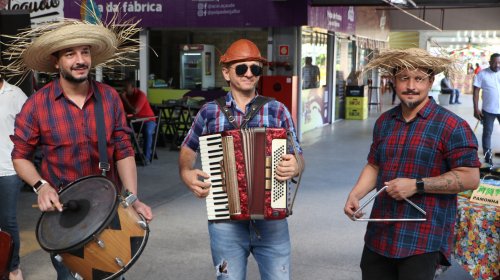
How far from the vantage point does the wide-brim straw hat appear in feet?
9.50

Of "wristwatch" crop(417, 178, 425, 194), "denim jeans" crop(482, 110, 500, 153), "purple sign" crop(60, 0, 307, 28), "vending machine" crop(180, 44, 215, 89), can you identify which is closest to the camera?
"wristwatch" crop(417, 178, 425, 194)

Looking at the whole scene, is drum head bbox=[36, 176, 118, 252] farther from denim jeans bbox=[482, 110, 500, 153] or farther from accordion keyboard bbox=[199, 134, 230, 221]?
denim jeans bbox=[482, 110, 500, 153]

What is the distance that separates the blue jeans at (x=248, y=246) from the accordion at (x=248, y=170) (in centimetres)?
16

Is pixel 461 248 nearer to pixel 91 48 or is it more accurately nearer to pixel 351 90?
pixel 91 48

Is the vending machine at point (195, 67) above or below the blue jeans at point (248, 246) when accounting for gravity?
above

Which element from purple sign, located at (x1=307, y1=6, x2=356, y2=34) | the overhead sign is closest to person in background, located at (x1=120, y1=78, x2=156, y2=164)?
the overhead sign

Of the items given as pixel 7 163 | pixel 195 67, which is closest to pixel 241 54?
pixel 7 163

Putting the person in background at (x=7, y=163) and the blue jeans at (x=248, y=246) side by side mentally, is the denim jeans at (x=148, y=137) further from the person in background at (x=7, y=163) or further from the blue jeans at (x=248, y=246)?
the blue jeans at (x=248, y=246)

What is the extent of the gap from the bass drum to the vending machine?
10542 millimetres

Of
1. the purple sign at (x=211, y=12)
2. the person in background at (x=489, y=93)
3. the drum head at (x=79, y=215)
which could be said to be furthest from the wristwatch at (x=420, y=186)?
the purple sign at (x=211, y=12)

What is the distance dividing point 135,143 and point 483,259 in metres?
6.68

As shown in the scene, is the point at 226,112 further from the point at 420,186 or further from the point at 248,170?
the point at 420,186

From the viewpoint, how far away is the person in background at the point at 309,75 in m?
13.6

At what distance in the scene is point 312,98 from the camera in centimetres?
1434
